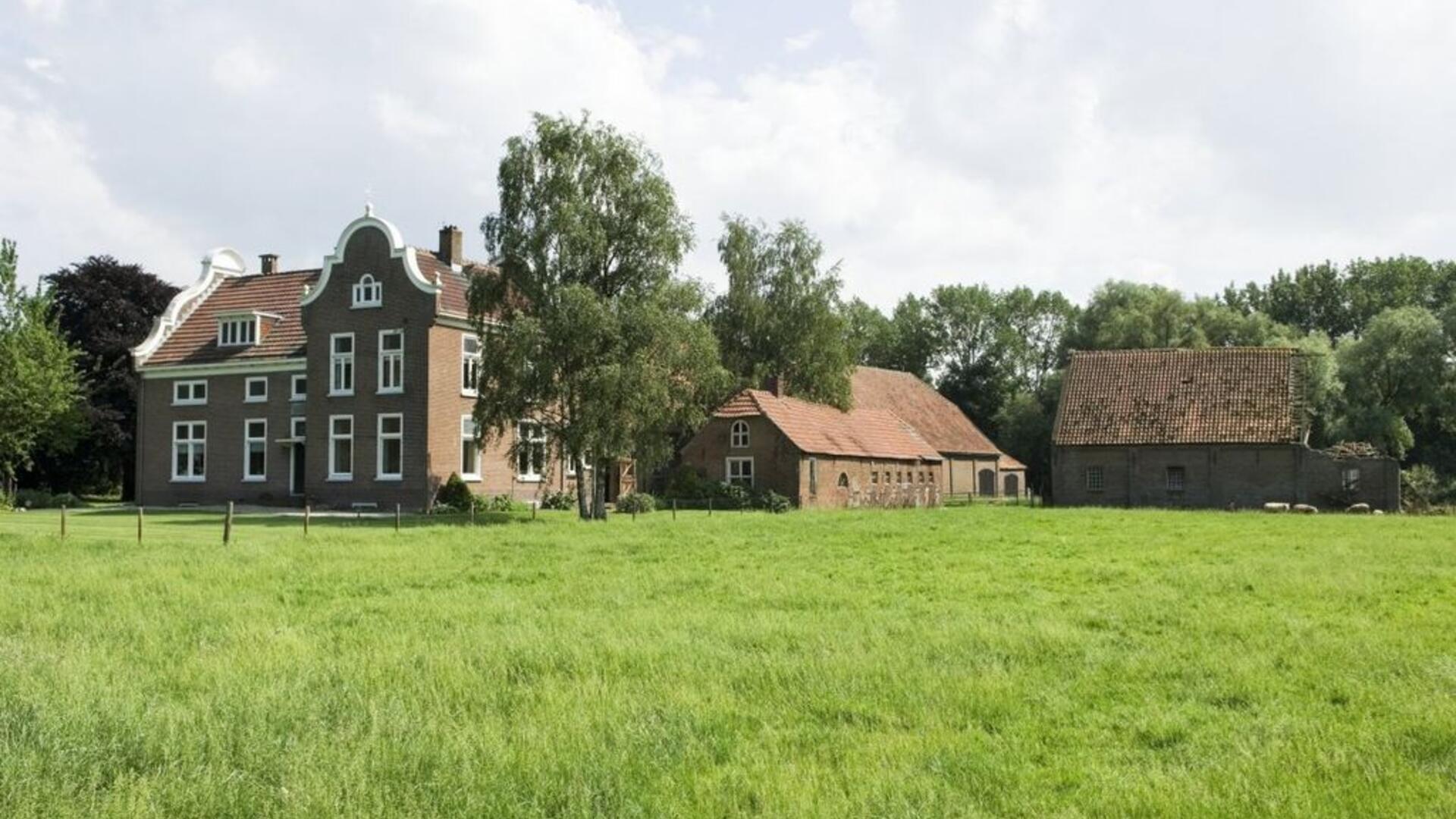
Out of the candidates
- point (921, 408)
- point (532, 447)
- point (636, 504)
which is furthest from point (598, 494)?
point (921, 408)

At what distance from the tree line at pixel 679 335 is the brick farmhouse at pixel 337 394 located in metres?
2.69

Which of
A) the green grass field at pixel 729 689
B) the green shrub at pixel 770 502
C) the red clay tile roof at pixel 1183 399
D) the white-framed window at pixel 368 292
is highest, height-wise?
the white-framed window at pixel 368 292

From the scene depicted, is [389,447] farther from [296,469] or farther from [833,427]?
[833,427]

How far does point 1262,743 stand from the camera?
8.37 m

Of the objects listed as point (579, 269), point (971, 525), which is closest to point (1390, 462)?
point (971, 525)

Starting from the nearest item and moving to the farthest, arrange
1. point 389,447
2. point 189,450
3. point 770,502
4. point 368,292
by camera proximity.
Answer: point 389,447 < point 368,292 < point 770,502 < point 189,450

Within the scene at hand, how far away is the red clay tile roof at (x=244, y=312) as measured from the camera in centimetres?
5094

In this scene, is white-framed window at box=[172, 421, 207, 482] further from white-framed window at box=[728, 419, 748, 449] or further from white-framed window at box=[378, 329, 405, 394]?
white-framed window at box=[728, 419, 748, 449]

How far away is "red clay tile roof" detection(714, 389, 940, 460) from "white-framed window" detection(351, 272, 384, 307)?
48.3ft

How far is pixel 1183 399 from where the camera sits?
5675cm

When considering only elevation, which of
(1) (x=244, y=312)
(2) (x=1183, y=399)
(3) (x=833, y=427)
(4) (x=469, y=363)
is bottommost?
(3) (x=833, y=427)

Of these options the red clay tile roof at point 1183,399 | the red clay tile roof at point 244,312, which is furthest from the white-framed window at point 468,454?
the red clay tile roof at point 1183,399

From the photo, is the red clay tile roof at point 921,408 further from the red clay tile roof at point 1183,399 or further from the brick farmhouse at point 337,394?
the brick farmhouse at point 337,394

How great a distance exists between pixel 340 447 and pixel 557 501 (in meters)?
8.72
